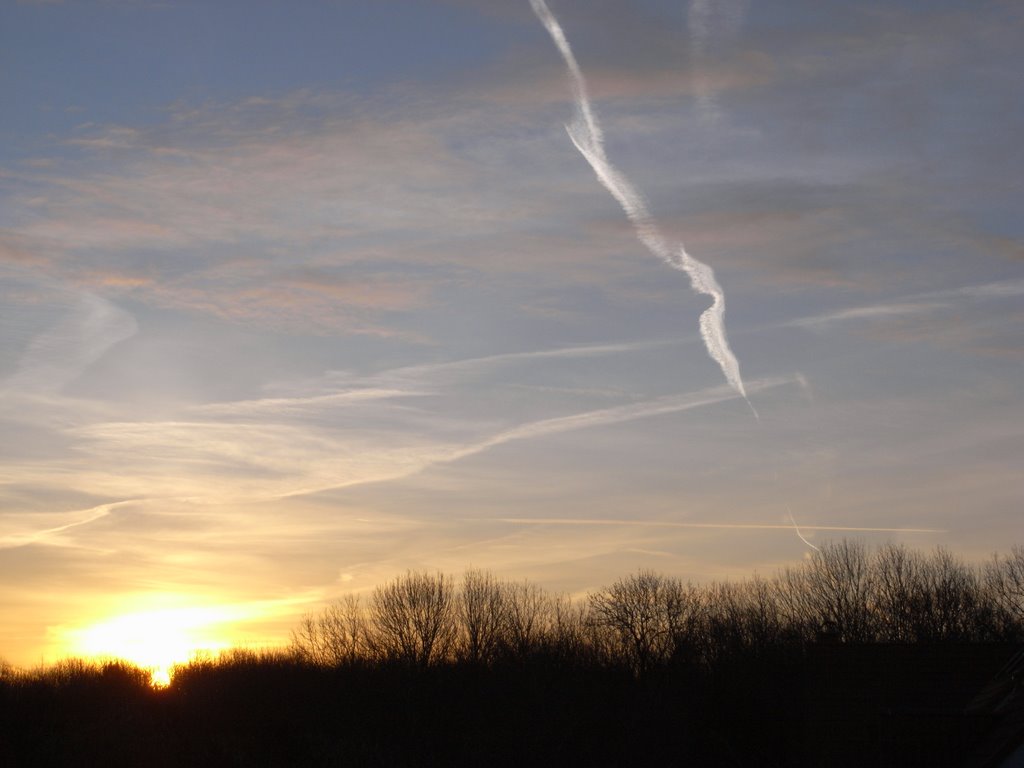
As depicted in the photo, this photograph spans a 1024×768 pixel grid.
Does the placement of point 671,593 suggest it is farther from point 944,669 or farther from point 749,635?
point 944,669

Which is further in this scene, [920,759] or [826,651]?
[826,651]

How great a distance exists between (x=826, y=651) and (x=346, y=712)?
44367mm

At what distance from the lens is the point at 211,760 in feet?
212

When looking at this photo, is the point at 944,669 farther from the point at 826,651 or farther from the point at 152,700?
the point at 152,700

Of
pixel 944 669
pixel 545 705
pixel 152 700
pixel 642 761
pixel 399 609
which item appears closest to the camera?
pixel 944 669

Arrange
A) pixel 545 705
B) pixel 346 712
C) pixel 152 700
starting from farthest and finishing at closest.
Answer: pixel 152 700, pixel 346 712, pixel 545 705

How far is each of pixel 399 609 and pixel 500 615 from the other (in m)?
8.40

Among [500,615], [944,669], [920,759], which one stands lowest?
[920,759]

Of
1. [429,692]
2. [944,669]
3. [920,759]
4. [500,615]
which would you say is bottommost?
[920,759]

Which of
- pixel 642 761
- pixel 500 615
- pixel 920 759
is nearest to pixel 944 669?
pixel 920 759

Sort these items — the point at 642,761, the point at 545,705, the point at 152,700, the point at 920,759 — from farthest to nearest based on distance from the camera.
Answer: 1. the point at 152,700
2. the point at 545,705
3. the point at 642,761
4. the point at 920,759

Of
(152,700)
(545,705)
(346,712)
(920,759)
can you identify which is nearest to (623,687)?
(545,705)

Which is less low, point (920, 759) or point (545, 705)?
point (545, 705)

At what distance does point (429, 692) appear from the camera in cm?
7962
